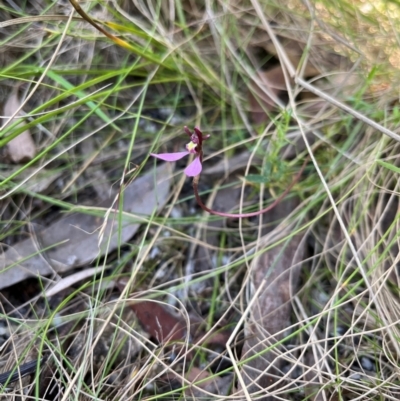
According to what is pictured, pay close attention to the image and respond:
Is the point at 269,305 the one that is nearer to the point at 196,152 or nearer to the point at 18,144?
the point at 196,152

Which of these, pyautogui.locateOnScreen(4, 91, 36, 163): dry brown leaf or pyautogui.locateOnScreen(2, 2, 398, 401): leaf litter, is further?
pyautogui.locateOnScreen(4, 91, 36, 163): dry brown leaf

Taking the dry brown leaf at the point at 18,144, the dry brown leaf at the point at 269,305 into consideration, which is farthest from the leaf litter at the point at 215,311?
the dry brown leaf at the point at 18,144

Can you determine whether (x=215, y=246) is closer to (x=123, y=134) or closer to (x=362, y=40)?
(x=123, y=134)

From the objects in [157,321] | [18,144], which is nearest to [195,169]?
[157,321]

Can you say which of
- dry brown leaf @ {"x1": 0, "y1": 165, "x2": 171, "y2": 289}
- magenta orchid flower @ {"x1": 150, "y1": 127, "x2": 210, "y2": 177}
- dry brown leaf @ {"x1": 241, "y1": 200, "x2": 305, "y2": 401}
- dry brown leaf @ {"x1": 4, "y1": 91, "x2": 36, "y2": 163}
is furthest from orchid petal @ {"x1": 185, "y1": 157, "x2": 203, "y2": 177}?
dry brown leaf @ {"x1": 4, "y1": 91, "x2": 36, "y2": 163}

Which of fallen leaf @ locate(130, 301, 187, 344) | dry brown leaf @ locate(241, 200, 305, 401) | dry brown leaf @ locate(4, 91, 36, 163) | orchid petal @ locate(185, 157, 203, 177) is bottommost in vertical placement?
dry brown leaf @ locate(241, 200, 305, 401)

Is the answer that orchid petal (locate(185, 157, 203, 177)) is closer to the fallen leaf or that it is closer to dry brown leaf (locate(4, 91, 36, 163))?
the fallen leaf
